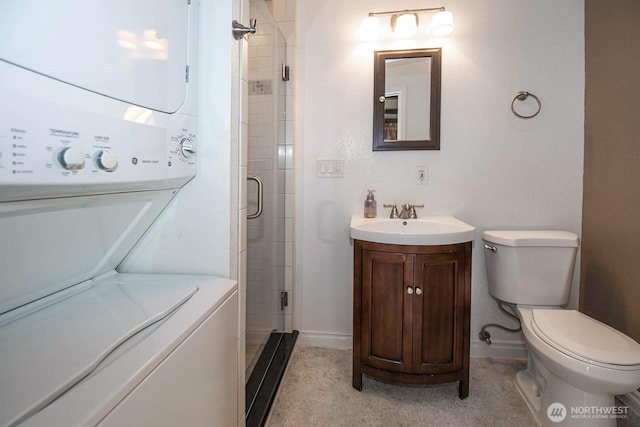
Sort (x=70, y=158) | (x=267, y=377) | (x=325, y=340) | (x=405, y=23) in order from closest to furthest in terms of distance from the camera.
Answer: (x=70, y=158), (x=267, y=377), (x=405, y=23), (x=325, y=340)

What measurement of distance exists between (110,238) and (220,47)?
2.13ft

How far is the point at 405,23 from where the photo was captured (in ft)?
6.24

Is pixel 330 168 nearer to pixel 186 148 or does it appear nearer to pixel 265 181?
pixel 265 181

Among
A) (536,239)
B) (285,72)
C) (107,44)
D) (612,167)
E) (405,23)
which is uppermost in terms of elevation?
(405,23)

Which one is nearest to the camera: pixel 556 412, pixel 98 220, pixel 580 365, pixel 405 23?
pixel 98 220

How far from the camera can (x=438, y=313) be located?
1545mm

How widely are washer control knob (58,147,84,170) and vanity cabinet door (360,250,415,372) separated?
123 cm

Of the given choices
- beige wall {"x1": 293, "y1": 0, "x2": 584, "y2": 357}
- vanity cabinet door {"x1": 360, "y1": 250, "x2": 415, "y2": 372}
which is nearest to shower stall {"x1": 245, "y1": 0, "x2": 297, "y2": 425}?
beige wall {"x1": 293, "y1": 0, "x2": 584, "y2": 357}

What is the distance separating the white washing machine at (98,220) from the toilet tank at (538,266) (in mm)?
1432

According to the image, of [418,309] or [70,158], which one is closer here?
[70,158]

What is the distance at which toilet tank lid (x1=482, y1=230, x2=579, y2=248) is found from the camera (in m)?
1.66

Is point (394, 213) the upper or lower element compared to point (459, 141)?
lower

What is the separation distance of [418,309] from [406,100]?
47.3 inches

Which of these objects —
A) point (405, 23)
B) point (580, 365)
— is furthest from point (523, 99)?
point (580, 365)
